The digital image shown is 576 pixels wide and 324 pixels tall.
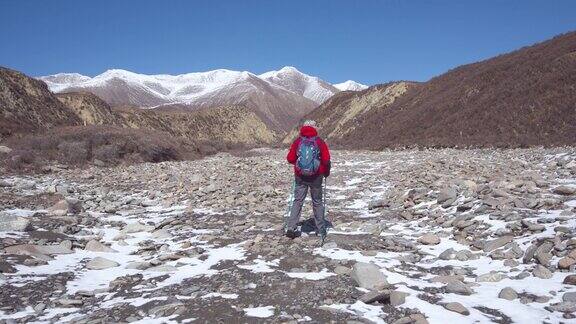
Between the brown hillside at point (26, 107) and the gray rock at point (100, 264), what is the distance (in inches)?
1274

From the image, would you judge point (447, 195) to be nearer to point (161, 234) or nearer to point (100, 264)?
point (161, 234)

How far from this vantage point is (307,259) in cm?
719

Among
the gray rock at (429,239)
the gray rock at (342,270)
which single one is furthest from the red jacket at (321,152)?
the gray rock at (342,270)

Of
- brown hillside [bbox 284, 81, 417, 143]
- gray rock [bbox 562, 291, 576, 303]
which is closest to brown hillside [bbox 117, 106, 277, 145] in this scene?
brown hillside [bbox 284, 81, 417, 143]

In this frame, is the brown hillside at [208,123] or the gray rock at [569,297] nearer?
the gray rock at [569,297]

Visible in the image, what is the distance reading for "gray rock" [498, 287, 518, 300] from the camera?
5.45 metres

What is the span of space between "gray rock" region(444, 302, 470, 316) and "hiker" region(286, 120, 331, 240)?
131 inches

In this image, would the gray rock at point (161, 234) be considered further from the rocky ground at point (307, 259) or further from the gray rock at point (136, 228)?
the gray rock at point (136, 228)

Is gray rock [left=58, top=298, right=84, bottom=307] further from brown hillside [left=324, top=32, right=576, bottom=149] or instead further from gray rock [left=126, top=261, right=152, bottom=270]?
brown hillside [left=324, top=32, right=576, bottom=149]

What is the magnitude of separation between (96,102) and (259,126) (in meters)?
49.2

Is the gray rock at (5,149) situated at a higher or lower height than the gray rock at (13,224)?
higher

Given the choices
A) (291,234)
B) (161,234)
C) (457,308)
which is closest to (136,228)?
(161,234)

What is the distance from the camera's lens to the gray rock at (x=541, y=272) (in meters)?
5.82

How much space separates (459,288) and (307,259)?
95.7 inches
